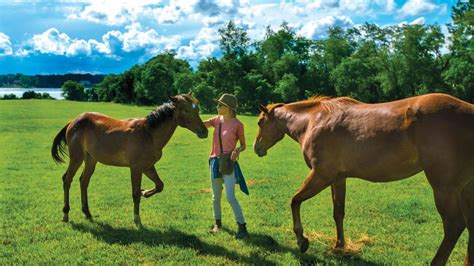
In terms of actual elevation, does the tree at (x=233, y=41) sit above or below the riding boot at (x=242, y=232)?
above

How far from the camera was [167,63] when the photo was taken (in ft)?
301

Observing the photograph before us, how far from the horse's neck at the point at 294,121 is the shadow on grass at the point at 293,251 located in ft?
5.35

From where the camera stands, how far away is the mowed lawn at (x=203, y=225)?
5.71 m

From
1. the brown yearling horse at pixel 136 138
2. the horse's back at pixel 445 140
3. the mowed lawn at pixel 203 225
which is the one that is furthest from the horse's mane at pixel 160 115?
the horse's back at pixel 445 140

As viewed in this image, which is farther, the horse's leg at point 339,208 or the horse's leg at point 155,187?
the horse's leg at point 155,187

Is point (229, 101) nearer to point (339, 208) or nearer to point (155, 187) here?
point (155, 187)

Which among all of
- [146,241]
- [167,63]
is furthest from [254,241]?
[167,63]

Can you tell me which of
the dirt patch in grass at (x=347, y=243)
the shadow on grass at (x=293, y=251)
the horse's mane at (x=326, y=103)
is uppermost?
the horse's mane at (x=326, y=103)

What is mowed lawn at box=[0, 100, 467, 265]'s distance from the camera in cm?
571

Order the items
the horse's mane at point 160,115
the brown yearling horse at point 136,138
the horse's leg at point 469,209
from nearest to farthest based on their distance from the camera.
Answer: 1. the horse's leg at point 469,209
2. the brown yearling horse at point 136,138
3. the horse's mane at point 160,115

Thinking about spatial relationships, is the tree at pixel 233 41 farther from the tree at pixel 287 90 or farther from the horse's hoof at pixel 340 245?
the horse's hoof at pixel 340 245

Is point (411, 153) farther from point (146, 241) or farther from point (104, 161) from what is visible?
point (104, 161)

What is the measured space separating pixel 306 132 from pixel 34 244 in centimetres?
444

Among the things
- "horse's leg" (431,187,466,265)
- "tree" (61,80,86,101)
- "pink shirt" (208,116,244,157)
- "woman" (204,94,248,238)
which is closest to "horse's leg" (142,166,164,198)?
"woman" (204,94,248,238)
